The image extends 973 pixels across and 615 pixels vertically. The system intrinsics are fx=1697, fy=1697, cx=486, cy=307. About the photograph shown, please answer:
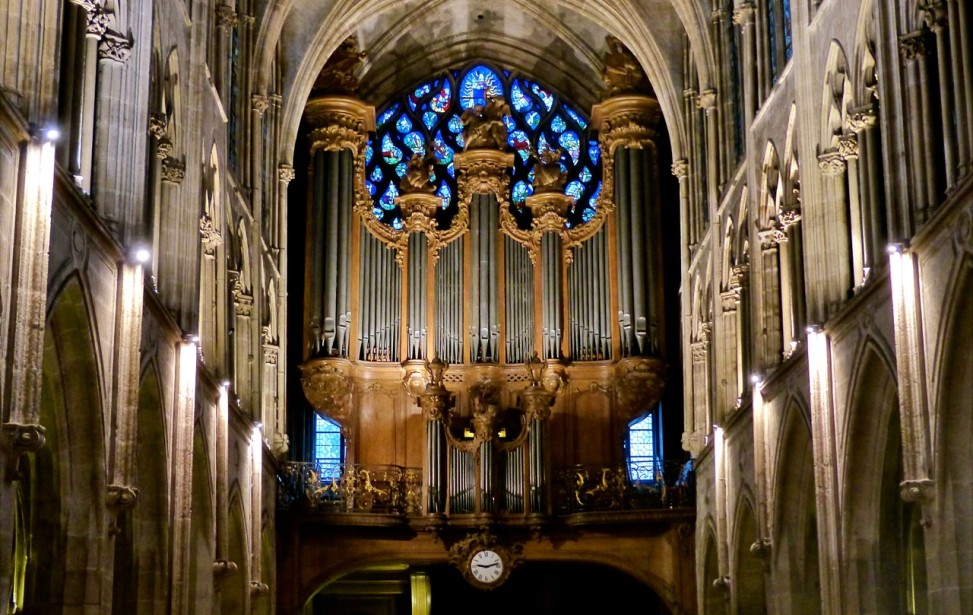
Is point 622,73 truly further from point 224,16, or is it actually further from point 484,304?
point 224,16

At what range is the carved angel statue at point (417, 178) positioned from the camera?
39.5 m

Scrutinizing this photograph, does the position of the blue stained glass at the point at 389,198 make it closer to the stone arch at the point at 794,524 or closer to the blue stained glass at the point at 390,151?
the blue stained glass at the point at 390,151

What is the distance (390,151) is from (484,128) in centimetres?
323

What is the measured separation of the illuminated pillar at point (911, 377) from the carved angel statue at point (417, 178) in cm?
2072

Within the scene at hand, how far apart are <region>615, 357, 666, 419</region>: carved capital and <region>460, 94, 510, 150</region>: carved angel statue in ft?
20.3

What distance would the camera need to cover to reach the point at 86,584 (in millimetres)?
18906

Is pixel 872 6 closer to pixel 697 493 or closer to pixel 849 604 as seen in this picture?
pixel 849 604

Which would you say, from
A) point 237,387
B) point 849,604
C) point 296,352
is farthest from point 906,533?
point 296,352

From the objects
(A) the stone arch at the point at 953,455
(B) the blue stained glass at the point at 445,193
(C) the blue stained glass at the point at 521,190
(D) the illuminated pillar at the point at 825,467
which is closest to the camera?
(A) the stone arch at the point at 953,455

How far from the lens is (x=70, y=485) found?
1916 centimetres

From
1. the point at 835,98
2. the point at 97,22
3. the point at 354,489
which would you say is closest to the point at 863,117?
the point at 835,98

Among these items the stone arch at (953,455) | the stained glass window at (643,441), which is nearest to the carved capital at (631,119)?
the stained glass window at (643,441)

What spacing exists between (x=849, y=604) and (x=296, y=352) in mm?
18790

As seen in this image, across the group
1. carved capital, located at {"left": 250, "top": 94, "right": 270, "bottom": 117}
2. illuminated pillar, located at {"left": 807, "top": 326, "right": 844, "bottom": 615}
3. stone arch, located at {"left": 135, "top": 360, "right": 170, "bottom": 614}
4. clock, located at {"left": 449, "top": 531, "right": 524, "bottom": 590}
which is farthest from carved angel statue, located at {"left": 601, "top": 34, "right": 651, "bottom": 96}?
stone arch, located at {"left": 135, "top": 360, "right": 170, "bottom": 614}
